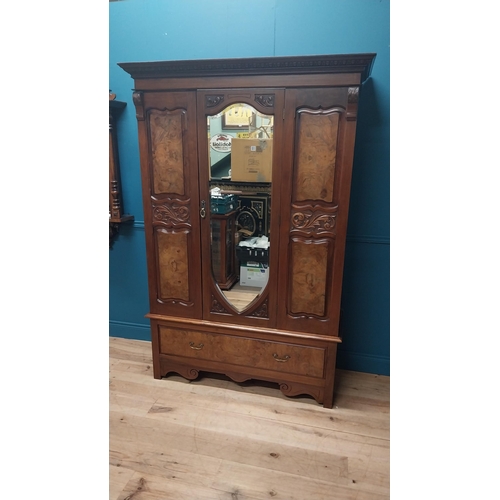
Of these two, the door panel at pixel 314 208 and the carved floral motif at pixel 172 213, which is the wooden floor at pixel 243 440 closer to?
the door panel at pixel 314 208

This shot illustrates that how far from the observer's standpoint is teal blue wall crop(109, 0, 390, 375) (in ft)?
6.20

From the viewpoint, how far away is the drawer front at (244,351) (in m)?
1.94

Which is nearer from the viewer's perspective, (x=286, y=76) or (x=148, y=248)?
(x=286, y=76)

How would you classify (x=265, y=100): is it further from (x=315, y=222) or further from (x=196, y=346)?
(x=196, y=346)

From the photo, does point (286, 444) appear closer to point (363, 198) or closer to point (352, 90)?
point (363, 198)

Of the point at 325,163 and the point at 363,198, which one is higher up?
the point at 325,163

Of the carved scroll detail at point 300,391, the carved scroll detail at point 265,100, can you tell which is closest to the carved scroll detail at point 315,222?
the carved scroll detail at point 265,100

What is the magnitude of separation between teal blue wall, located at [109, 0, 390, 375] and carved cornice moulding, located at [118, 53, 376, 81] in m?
0.39

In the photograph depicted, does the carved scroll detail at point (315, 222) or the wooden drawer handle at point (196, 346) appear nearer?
the carved scroll detail at point (315, 222)

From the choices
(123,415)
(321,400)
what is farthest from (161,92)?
(321,400)

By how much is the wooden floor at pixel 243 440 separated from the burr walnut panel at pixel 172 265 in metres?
0.59

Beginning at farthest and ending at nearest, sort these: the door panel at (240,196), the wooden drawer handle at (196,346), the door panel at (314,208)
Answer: the wooden drawer handle at (196,346)
the door panel at (240,196)
the door panel at (314,208)

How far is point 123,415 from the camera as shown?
75.3 inches

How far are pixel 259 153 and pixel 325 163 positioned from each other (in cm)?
35
